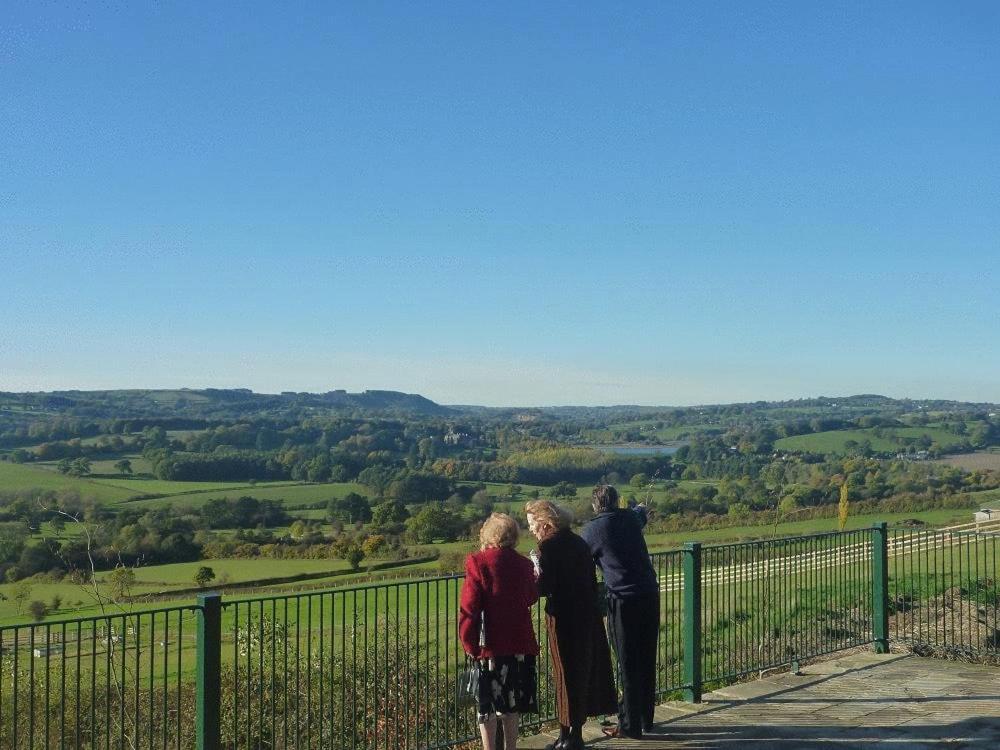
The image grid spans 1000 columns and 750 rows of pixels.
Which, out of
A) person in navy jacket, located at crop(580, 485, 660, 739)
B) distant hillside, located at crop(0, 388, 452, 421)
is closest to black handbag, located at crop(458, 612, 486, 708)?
person in navy jacket, located at crop(580, 485, 660, 739)

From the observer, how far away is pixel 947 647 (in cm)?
901

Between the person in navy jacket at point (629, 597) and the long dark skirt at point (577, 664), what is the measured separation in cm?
40

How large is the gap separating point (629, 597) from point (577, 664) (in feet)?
2.29

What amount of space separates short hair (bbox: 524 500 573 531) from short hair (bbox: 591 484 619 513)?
0.57 meters

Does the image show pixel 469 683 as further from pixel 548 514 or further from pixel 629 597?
pixel 629 597

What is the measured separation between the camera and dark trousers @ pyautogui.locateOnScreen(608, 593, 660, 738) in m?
6.23

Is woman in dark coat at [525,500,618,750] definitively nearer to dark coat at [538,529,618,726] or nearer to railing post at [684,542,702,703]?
dark coat at [538,529,618,726]

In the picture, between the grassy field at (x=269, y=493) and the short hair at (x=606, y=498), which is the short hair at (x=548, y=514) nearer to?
the short hair at (x=606, y=498)

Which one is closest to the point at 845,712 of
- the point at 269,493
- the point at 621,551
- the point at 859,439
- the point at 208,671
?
the point at 621,551

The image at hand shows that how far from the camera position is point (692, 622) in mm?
7438

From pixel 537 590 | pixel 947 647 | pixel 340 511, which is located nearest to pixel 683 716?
pixel 537 590

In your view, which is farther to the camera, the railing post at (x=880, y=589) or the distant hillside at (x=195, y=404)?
the distant hillside at (x=195, y=404)

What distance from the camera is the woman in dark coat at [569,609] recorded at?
5.52 m

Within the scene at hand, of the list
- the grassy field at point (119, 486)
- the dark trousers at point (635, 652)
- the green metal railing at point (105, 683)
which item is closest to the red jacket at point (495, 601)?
the dark trousers at point (635, 652)
